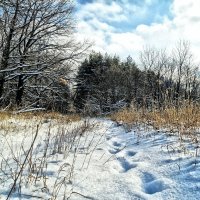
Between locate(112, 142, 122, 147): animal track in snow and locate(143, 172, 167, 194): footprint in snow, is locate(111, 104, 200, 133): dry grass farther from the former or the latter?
locate(143, 172, 167, 194): footprint in snow

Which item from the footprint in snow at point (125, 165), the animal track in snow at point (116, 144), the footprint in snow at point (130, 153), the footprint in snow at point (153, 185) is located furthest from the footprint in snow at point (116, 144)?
the footprint in snow at point (153, 185)

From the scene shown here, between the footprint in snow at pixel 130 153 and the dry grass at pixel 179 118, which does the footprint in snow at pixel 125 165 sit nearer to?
the footprint in snow at pixel 130 153

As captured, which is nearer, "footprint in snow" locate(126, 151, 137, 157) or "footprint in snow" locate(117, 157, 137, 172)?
"footprint in snow" locate(117, 157, 137, 172)

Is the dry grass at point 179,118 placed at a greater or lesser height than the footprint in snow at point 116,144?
greater

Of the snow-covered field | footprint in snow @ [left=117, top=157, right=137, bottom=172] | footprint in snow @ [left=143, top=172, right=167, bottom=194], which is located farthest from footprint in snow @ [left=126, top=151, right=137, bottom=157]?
footprint in snow @ [left=143, top=172, right=167, bottom=194]

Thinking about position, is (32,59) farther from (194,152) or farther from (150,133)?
(194,152)

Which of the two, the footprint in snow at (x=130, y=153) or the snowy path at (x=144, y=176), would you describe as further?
the footprint in snow at (x=130, y=153)

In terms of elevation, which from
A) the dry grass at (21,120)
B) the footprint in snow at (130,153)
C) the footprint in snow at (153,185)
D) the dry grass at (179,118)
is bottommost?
the footprint in snow at (153,185)

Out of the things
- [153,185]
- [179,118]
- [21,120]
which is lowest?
[153,185]

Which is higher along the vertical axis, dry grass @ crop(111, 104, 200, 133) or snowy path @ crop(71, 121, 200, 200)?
dry grass @ crop(111, 104, 200, 133)

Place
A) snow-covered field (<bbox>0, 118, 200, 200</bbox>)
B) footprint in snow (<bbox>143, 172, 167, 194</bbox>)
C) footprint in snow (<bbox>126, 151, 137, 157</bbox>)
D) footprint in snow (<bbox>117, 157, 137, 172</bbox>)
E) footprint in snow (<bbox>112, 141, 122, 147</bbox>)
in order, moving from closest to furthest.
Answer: snow-covered field (<bbox>0, 118, 200, 200</bbox>)
footprint in snow (<bbox>143, 172, 167, 194</bbox>)
footprint in snow (<bbox>117, 157, 137, 172</bbox>)
footprint in snow (<bbox>126, 151, 137, 157</bbox>)
footprint in snow (<bbox>112, 141, 122, 147</bbox>)

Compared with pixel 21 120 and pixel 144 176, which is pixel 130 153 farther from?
pixel 21 120

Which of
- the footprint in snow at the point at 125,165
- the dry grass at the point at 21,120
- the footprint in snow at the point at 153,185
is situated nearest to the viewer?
the footprint in snow at the point at 153,185

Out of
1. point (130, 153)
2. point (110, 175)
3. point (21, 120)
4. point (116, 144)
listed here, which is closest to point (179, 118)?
point (116, 144)
